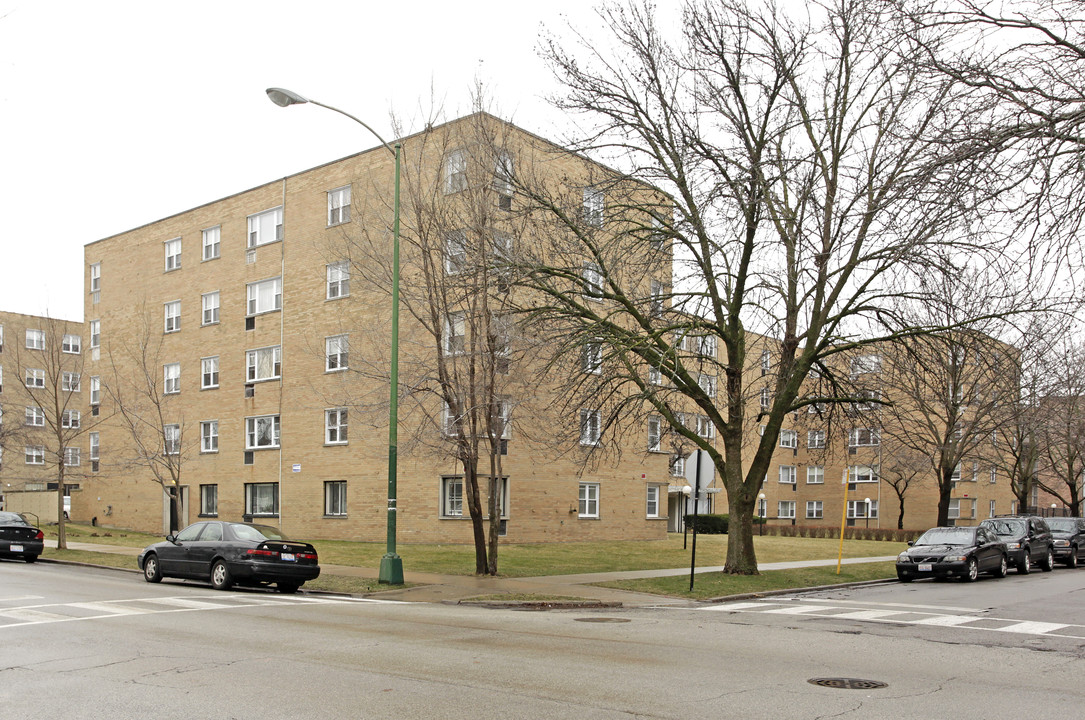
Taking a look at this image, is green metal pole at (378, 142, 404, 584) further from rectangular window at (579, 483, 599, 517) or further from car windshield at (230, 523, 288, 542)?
rectangular window at (579, 483, 599, 517)

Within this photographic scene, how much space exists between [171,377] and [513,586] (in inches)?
1216

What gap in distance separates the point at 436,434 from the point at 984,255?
12.0 meters

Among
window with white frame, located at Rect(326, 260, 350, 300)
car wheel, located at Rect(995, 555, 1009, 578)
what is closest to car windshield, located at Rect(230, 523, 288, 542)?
window with white frame, located at Rect(326, 260, 350, 300)

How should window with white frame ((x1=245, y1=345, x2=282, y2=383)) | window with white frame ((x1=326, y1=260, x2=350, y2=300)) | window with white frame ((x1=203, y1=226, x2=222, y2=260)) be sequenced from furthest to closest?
window with white frame ((x1=203, y1=226, x2=222, y2=260)), window with white frame ((x1=245, y1=345, x2=282, y2=383)), window with white frame ((x1=326, y1=260, x2=350, y2=300))

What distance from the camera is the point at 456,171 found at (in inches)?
863

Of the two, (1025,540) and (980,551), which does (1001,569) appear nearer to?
(980,551)

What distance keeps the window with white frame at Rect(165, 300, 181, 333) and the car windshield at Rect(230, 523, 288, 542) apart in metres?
28.2

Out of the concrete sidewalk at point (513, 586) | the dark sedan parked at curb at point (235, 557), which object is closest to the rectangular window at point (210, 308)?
the concrete sidewalk at point (513, 586)

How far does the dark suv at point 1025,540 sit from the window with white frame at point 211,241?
110 ft

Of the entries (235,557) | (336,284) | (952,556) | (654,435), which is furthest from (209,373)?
(952,556)

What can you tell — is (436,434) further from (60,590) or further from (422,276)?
(60,590)

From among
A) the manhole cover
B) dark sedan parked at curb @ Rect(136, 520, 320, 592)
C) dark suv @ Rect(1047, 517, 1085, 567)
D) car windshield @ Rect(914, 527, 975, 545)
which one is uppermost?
the manhole cover

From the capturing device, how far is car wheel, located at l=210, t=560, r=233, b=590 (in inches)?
734

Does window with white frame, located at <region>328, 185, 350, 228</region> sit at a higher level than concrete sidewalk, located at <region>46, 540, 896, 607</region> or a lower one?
higher
